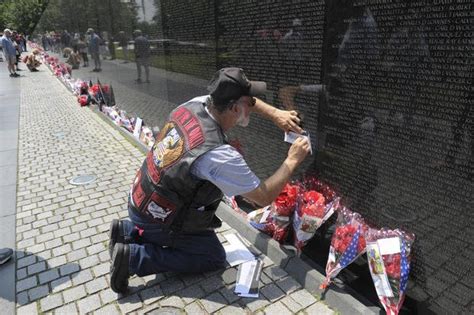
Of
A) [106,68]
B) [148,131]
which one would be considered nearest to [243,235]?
[148,131]

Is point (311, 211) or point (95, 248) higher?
point (311, 211)

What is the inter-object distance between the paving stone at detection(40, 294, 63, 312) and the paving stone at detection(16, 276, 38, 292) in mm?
252

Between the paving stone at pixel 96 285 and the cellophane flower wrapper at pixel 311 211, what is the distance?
156 centimetres

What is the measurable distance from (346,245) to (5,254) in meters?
A: 2.87

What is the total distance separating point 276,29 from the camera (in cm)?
342

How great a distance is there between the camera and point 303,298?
2719mm

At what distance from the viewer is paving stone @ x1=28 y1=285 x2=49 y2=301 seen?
2793mm

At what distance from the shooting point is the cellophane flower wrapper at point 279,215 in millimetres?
3098

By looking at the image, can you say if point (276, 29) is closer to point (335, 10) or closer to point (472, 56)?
point (335, 10)

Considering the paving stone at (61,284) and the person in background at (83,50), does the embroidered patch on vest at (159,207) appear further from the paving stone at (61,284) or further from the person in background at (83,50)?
the person in background at (83,50)

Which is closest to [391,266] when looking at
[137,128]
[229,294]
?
[229,294]

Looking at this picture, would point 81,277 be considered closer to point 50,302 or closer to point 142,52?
point 50,302

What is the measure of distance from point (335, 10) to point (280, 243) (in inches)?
76.0

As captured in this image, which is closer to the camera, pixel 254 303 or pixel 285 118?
pixel 254 303
